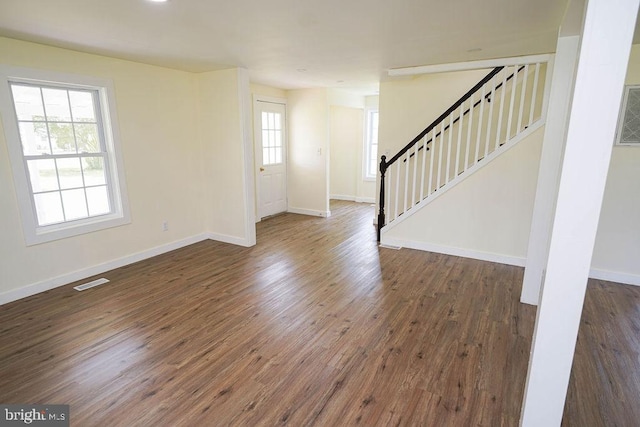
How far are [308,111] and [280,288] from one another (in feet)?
13.2

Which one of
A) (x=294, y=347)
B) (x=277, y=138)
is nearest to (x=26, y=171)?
(x=294, y=347)

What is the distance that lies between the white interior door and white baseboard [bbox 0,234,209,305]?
1.82m

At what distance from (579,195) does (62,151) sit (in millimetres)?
4388

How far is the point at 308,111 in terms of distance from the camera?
641 cm

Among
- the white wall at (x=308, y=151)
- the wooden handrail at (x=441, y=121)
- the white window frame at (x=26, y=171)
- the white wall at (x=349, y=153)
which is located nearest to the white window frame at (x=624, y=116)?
the wooden handrail at (x=441, y=121)

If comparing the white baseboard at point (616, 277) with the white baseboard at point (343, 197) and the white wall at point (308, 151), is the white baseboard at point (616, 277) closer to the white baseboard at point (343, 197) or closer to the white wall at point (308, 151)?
the white wall at point (308, 151)

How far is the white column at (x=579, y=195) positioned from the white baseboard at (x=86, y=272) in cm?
423

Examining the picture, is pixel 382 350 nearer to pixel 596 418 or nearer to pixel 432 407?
pixel 432 407

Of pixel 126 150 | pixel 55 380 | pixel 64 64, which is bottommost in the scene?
pixel 55 380

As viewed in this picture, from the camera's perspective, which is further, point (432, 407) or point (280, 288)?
point (280, 288)

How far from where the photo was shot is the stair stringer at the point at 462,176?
3.75m

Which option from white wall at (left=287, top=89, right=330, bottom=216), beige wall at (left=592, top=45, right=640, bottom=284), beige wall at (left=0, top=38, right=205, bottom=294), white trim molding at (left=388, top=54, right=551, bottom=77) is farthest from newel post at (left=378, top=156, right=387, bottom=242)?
beige wall at (left=0, top=38, right=205, bottom=294)

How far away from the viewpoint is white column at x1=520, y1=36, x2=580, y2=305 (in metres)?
2.57

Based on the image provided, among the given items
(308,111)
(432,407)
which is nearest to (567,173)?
(432,407)
